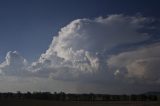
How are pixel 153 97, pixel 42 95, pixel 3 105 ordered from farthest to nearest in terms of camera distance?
pixel 153 97, pixel 42 95, pixel 3 105

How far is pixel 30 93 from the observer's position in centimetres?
18825

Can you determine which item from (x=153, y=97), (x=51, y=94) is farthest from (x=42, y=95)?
(x=153, y=97)

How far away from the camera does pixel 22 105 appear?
80.9 m

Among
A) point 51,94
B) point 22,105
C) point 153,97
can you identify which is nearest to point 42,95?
point 51,94

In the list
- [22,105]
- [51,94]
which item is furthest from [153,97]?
[22,105]

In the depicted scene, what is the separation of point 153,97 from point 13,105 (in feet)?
450

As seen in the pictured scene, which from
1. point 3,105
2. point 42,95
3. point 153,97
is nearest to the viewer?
point 3,105

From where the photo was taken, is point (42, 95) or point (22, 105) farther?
point (42, 95)

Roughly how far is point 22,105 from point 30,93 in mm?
108940

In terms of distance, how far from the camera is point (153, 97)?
199 meters

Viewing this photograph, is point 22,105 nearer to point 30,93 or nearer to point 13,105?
point 13,105

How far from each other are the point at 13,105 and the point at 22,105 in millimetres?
2883

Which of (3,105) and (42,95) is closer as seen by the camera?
(3,105)

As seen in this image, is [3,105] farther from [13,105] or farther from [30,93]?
[30,93]
